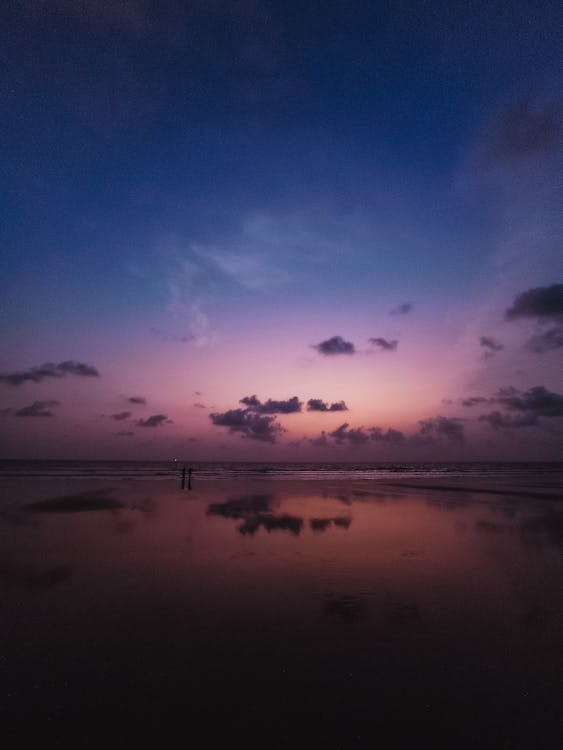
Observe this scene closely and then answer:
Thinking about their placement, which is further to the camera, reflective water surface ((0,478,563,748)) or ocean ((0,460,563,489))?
ocean ((0,460,563,489))

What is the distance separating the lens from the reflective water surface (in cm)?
595

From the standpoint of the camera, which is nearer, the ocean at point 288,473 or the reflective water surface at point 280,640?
the reflective water surface at point 280,640

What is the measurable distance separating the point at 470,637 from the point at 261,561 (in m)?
7.19

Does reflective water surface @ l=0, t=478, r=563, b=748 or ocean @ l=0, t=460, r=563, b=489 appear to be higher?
ocean @ l=0, t=460, r=563, b=489

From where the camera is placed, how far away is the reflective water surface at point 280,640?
5949 millimetres

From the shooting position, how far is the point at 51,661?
7625 millimetres

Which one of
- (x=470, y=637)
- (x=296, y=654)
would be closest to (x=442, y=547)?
(x=470, y=637)

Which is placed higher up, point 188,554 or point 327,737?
point 188,554

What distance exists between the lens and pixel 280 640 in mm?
8461

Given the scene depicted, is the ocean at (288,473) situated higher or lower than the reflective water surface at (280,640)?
higher

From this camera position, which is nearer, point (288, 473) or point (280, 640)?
point (280, 640)

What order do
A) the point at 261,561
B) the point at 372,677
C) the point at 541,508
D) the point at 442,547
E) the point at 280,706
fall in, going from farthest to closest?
the point at 541,508
the point at 442,547
the point at 261,561
the point at 372,677
the point at 280,706

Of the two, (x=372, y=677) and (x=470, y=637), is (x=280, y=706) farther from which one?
(x=470, y=637)

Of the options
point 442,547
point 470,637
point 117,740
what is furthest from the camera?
point 442,547
